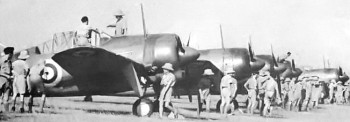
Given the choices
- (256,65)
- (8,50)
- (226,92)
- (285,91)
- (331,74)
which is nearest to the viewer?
(8,50)

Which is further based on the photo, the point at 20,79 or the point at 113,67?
the point at 113,67

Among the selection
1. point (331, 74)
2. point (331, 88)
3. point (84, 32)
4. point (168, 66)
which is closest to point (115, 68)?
point (84, 32)

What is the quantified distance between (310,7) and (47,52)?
5111mm

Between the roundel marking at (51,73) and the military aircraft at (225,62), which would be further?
the military aircraft at (225,62)

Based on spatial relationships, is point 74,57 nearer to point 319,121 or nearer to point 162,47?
point 162,47

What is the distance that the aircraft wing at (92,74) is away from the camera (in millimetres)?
6391

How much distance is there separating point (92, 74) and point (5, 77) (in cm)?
136

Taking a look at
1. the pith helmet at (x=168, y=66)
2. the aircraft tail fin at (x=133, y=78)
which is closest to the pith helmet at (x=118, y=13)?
the aircraft tail fin at (x=133, y=78)

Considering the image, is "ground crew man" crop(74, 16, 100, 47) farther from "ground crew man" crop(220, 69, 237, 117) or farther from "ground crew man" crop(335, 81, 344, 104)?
"ground crew man" crop(335, 81, 344, 104)

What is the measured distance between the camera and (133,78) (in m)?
6.46

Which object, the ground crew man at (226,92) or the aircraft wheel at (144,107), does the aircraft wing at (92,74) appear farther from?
the ground crew man at (226,92)

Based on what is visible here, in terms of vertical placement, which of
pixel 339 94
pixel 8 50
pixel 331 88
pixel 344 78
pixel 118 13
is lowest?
pixel 339 94

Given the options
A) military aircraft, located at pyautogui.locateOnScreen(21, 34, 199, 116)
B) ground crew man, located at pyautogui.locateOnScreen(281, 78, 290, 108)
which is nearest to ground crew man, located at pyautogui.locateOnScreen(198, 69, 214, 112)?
military aircraft, located at pyautogui.locateOnScreen(21, 34, 199, 116)

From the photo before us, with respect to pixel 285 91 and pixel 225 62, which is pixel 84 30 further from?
pixel 285 91
